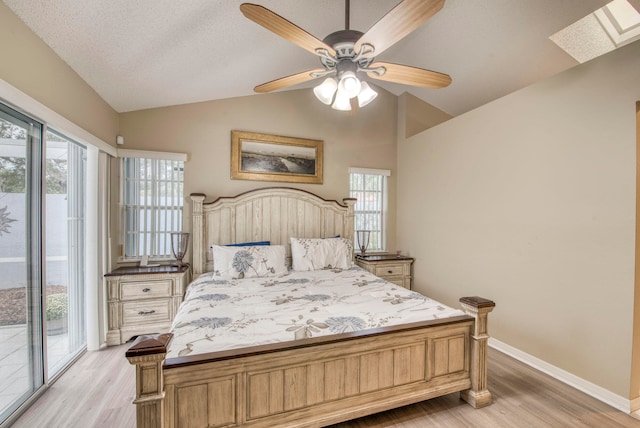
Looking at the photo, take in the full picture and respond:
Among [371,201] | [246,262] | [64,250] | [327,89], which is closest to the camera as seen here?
[327,89]

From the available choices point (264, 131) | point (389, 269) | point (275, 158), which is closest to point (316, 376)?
point (389, 269)

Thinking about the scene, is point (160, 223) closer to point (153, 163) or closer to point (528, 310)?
point (153, 163)

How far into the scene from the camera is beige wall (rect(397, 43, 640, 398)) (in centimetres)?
195

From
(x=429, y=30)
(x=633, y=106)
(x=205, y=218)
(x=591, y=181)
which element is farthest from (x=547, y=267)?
(x=205, y=218)

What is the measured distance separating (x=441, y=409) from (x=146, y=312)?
9.41 feet

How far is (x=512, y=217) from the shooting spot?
2689mm

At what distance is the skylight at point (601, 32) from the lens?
2119mm

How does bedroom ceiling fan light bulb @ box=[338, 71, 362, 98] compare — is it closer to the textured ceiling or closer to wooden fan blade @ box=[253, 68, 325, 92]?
wooden fan blade @ box=[253, 68, 325, 92]

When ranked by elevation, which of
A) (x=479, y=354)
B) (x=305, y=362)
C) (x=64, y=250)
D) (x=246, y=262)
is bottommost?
(x=479, y=354)

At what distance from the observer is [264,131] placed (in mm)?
3744

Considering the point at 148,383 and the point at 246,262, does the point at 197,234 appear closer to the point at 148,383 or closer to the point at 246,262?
the point at 246,262

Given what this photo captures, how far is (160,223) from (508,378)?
152 inches

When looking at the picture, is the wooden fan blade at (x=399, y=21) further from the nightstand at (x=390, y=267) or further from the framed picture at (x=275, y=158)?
the nightstand at (x=390, y=267)

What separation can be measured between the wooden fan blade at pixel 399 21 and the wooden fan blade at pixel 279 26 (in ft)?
0.85
